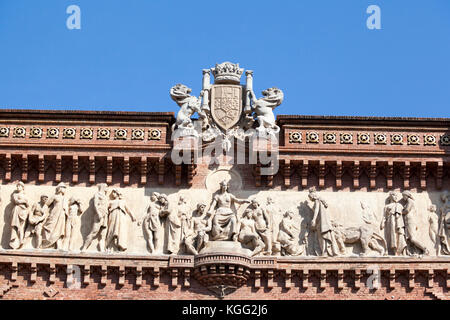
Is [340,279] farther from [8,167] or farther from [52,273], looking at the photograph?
[8,167]

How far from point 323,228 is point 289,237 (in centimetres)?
81

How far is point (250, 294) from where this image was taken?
84.0 feet

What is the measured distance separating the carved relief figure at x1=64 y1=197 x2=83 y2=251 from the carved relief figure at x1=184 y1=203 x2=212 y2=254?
2590mm

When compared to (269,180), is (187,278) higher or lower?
lower

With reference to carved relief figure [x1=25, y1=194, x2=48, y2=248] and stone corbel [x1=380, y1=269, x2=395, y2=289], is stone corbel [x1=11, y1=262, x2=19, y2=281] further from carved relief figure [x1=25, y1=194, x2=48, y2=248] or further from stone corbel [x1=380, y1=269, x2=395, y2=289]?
stone corbel [x1=380, y1=269, x2=395, y2=289]

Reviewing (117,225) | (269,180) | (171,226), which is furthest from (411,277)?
(117,225)

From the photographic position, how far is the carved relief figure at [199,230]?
25.9 metres

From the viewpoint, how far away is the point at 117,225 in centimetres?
2611

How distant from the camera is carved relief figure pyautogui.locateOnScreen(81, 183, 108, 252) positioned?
85.5 ft
